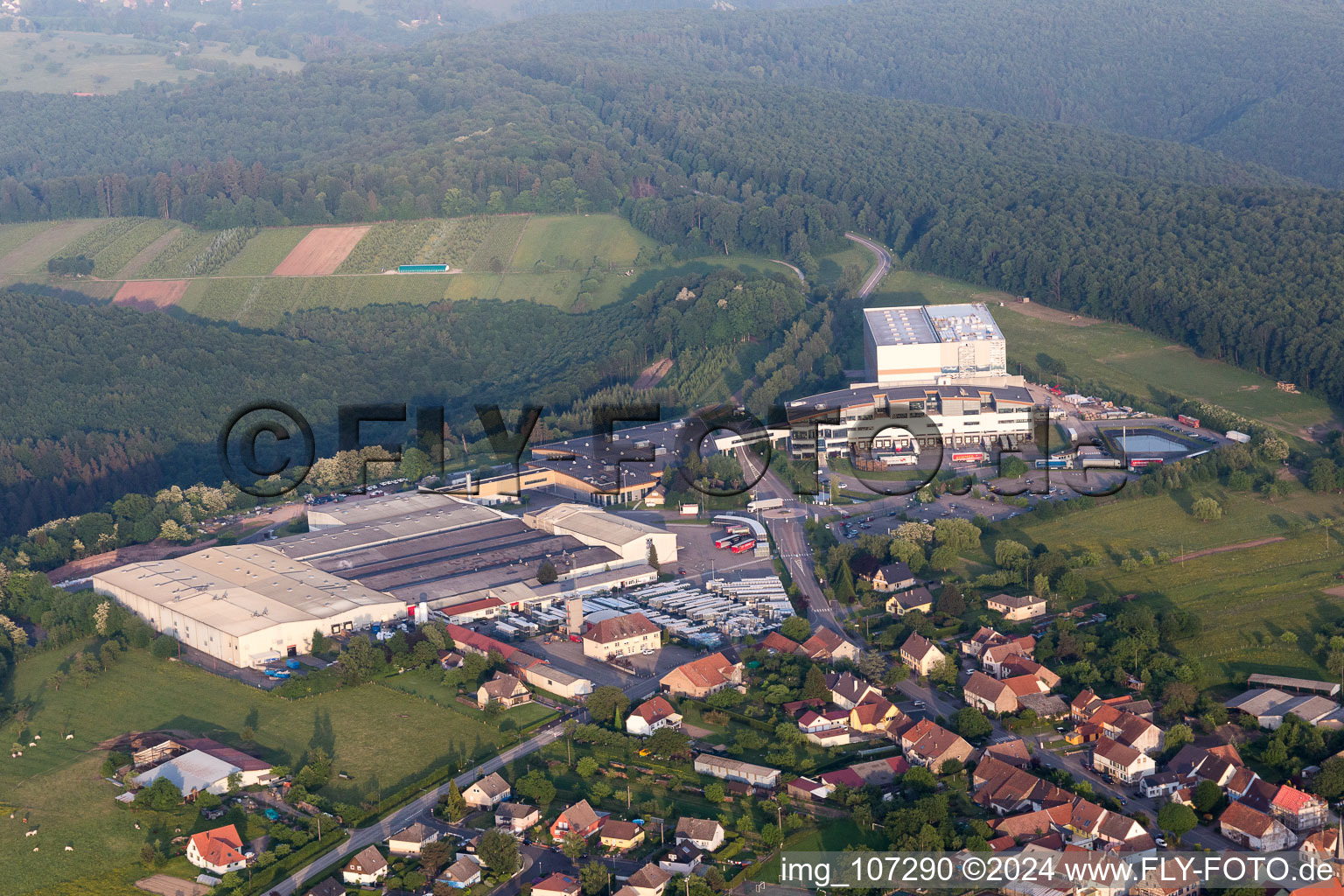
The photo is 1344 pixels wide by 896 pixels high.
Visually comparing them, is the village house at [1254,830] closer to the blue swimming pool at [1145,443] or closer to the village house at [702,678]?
the village house at [702,678]

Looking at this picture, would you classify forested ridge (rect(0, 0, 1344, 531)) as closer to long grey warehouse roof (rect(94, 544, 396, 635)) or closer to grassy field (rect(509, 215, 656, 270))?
grassy field (rect(509, 215, 656, 270))

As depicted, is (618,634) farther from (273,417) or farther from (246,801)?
(273,417)

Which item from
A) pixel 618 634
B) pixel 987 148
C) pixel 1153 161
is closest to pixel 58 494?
pixel 618 634

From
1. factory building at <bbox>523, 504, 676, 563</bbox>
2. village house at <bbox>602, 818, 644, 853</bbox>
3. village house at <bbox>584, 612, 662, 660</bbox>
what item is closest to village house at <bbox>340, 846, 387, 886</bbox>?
village house at <bbox>602, 818, 644, 853</bbox>

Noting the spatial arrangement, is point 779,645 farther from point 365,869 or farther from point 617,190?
point 617,190

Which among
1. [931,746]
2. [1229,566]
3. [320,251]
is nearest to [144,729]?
[931,746]
